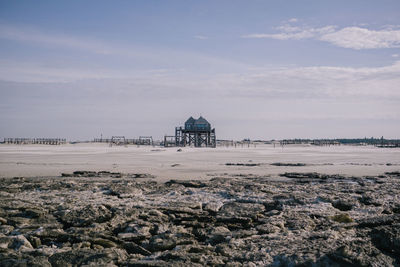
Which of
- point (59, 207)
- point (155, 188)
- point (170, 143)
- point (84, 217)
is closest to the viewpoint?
point (84, 217)

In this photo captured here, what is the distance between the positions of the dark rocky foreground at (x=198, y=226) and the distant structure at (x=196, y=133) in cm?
4390

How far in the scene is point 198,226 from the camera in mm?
5887

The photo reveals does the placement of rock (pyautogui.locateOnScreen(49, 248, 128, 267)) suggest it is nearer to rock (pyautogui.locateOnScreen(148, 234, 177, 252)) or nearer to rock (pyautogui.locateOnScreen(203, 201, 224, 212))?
rock (pyautogui.locateOnScreen(148, 234, 177, 252))

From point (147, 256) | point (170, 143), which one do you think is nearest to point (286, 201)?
point (147, 256)

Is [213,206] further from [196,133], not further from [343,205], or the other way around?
[196,133]

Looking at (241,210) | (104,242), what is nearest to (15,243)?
(104,242)

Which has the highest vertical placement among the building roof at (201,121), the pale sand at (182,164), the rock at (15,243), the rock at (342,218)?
the building roof at (201,121)

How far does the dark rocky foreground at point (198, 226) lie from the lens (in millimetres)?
4418

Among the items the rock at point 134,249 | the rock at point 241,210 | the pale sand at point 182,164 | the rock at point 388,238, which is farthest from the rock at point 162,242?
the pale sand at point 182,164

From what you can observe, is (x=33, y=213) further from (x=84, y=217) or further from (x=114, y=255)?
(x=114, y=255)

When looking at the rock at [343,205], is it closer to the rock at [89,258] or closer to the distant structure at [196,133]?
the rock at [89,258]

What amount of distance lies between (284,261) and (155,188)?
5.48 meters

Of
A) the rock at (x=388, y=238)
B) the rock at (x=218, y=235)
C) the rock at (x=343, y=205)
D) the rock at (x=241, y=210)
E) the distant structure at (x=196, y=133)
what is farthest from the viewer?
the distant structure at (x=196, y=133)

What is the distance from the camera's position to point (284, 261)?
436 cm
